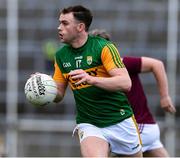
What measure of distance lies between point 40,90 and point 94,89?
Answer: 0.45 meters

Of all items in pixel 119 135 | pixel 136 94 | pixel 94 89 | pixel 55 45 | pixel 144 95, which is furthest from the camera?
pixel 55 45

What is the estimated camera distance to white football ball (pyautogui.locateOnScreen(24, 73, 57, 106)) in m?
6.74

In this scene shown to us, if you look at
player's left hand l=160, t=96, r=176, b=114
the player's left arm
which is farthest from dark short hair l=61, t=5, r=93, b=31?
player's left hand l=160, t=96, r=176, b=114

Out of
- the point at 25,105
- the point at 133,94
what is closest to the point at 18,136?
the point at 25,105

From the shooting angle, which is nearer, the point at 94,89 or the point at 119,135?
the point at 94,89

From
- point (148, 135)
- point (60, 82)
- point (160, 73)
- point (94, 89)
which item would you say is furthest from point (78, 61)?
point (148, 135)

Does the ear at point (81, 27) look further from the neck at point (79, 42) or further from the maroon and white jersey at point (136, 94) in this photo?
the maroon and white jersey at point (136, 94)

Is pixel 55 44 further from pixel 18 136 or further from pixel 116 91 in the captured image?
pixel 116 91

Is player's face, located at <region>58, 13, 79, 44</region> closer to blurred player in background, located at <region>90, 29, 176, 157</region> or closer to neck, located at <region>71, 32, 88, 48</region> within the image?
neck, located at <region>71, 32, 88, 48</region>

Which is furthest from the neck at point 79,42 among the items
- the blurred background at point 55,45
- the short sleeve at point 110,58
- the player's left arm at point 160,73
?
the blurred background at point 55,45

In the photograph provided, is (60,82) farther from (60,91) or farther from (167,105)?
(167,105)

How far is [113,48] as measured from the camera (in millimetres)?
6684

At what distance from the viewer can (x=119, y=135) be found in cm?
689

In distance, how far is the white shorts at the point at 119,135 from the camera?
6840 millimetres
